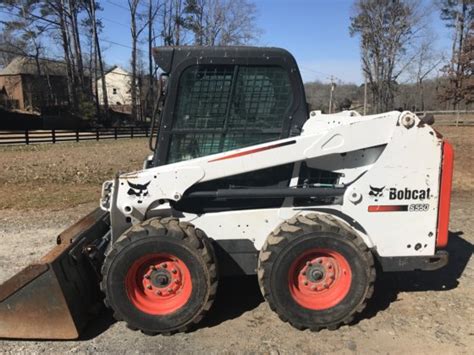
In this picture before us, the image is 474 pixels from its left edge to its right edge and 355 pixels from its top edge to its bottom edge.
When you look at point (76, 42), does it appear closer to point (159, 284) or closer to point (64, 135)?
point (64, 135)

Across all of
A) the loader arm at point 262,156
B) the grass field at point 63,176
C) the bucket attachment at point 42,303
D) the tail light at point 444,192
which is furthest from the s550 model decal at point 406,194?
the grass field at point 63,176

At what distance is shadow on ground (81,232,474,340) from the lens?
3977mm

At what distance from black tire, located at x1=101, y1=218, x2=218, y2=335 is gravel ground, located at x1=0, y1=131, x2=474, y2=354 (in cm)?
13

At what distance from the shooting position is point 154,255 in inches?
145

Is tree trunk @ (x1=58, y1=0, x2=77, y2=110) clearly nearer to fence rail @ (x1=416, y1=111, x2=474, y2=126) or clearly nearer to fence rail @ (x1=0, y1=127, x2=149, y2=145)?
fence rail @ (x1=0, y1=127, x2=149, y2=145)

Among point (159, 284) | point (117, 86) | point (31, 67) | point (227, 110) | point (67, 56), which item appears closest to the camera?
point (159, 284)

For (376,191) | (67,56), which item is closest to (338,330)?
(376,191)

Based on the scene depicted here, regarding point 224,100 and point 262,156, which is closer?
point 262,156

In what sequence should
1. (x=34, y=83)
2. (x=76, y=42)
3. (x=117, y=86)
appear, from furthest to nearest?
(x=117, y=86) < (x=34, y=83) < (x=76, y=42)

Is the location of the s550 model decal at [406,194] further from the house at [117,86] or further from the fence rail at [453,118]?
the house at [117,86]

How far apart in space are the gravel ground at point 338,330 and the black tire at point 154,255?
0.13m

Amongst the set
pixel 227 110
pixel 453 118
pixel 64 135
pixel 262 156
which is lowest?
pixel 64 135

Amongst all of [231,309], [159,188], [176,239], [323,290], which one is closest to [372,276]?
[323,290]

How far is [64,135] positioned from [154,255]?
25349 mm
